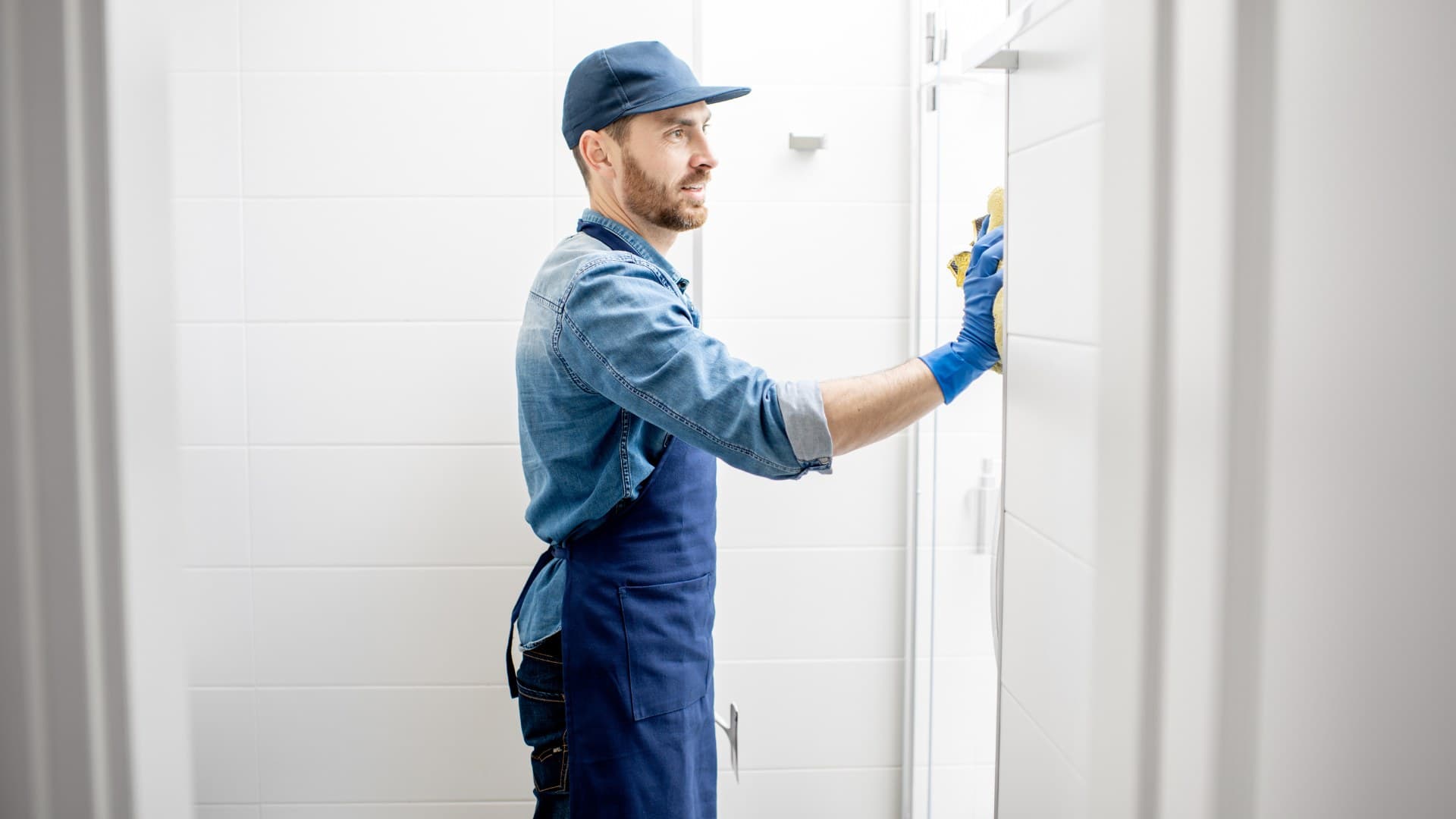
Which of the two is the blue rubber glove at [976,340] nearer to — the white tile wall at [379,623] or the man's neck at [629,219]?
the man's neck at [629,219]

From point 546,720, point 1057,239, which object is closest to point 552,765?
point 546,720

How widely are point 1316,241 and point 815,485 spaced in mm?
1327

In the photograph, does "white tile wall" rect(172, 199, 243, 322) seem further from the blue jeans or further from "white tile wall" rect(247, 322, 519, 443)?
the blue jeans

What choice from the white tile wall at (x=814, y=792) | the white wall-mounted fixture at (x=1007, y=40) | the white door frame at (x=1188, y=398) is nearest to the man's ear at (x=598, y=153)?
the white wall-mounted fixture at (x=1007, y=40)

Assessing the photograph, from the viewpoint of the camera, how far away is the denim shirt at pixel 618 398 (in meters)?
1.19

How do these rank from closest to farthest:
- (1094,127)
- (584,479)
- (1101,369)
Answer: (1101,369), (1094,127), (584,479)

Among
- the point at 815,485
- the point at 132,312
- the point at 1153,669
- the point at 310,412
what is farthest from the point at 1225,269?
the point at 310,412

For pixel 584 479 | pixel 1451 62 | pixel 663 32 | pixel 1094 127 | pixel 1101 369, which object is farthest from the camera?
pixel 663 32

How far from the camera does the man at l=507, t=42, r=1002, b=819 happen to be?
121 centimetres

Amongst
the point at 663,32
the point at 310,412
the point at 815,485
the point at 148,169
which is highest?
the point at 663,32

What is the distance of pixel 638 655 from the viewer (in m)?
1.33

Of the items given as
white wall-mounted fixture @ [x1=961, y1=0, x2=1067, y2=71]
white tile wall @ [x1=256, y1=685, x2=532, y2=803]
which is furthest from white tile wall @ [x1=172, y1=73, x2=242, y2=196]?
white wall-mounted fixture @ [x1=961, y1=0, x2=1067, y2=71]

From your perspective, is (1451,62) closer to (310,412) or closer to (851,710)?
(851,710)

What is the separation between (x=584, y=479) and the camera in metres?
1.37
